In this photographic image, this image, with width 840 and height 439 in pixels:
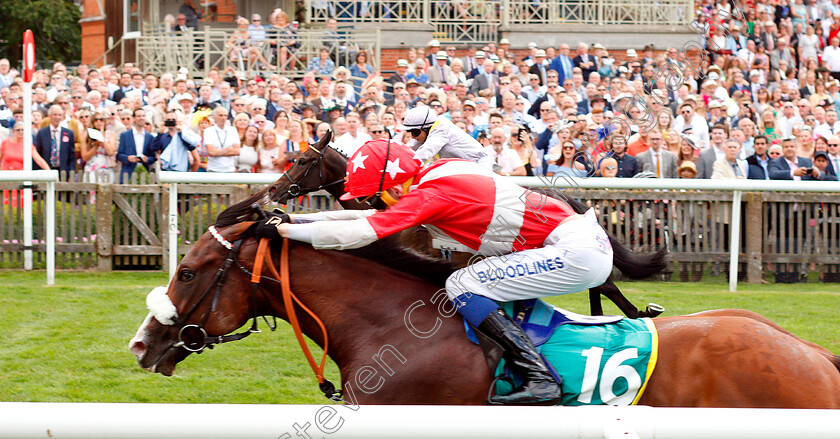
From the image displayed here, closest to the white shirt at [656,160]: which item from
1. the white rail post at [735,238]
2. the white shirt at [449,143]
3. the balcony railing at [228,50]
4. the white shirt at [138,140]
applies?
the white rail post at [735,238]

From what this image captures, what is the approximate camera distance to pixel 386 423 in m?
1.58

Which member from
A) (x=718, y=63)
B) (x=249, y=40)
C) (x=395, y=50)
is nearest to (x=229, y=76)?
(x=249, y=40)

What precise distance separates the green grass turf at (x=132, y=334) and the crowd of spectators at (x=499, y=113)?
4.58 feet

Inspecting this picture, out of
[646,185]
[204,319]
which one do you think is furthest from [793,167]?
[204,319]

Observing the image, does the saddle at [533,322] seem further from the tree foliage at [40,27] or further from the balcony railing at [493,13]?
the tree foliage at [40,27]

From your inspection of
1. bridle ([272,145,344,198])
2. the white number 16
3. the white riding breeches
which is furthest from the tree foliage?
the white number 16

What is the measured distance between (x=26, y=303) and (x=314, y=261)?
15.4 ft

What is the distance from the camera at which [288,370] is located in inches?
213

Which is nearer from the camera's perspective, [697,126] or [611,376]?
[611,376]

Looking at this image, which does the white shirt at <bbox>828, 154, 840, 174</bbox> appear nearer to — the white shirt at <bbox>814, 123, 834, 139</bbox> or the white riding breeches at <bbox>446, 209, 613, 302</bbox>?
the white shirt at <bbox>814, 123, 834, 139</bbox>

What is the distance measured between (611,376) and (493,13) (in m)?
15.9

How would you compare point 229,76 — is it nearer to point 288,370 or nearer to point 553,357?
point 288,370

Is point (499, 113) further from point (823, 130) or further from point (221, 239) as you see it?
point (221, 239)

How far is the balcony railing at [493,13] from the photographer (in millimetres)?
17578
